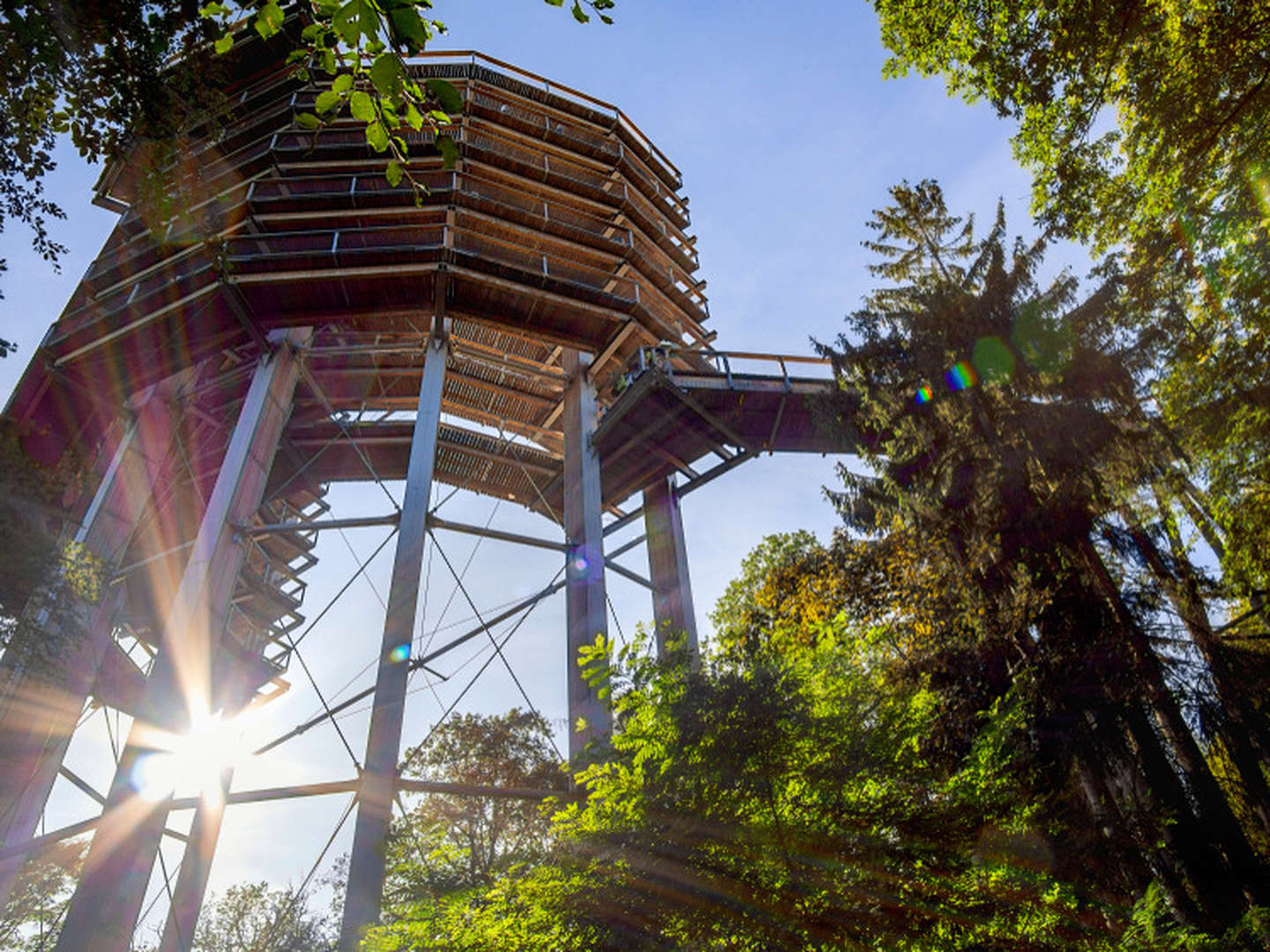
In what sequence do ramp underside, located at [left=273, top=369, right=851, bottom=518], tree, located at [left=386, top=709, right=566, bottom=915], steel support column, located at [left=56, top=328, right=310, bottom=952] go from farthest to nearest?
tree, located at [left=386, top=709, right=566, bottom=915] → ramp underside, located at [left=273, top=369, right=851, bottom=518] → steel support column, located at [left=56, top=328, right=310, bottom=952]

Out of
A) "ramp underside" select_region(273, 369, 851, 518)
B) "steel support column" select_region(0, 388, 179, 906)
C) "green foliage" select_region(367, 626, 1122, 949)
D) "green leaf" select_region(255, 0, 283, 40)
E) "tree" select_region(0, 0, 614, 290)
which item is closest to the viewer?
"green leaf" select_region(255, 0, 283, 40)

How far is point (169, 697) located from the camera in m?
10.8

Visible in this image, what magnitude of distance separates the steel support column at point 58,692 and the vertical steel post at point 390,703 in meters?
5.23

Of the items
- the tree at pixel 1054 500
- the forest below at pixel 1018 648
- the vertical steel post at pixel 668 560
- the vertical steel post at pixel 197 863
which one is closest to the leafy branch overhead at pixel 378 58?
the forest below at pixel 1018 648

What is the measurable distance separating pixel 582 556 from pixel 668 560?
2786 mm

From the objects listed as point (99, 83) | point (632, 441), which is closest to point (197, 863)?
point (632, 441)

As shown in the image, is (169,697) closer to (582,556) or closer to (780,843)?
(582,556)

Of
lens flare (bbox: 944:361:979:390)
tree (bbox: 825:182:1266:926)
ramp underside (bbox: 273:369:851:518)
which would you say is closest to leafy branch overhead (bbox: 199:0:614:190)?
tree (bbox: 825:182:1266:926)

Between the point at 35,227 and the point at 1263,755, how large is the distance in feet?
36.6

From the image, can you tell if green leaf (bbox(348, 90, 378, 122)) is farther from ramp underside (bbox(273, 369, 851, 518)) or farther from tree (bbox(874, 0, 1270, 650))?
ramp underside (bbox(273, 369, 851, 518))

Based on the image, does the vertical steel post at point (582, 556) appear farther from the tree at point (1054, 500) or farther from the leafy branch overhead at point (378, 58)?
the leafy branch overhead at point (378, 58)

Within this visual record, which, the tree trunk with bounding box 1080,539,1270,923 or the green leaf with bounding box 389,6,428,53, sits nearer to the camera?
the green leaf with bounding box 389,6,428,53

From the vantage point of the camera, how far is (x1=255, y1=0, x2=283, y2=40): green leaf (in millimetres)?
1859

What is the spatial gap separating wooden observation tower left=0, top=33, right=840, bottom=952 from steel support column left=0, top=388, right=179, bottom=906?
5cm
